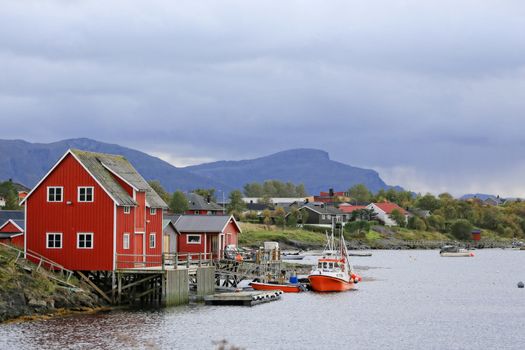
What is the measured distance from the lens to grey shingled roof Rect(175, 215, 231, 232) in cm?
7956

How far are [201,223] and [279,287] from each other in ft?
31.0

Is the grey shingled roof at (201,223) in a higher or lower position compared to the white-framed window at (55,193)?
lower

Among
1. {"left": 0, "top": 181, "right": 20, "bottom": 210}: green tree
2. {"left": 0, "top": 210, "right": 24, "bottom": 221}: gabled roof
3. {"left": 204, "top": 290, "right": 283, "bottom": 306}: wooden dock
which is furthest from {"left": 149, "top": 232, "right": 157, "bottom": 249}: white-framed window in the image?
{"left": 0, "top": 181, "right": 20, "bottom": 210}: green tree

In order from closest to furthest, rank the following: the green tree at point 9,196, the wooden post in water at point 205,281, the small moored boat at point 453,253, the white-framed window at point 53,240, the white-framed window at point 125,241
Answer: the white-framed window at point 53,240 < the white-framed window at point 125,241 < the wooden post in water at point 205,281 < the green tree at point 9,196 < the small moored boat at point 453,253

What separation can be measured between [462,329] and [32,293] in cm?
2744

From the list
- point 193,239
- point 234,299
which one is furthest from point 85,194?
point 193,239

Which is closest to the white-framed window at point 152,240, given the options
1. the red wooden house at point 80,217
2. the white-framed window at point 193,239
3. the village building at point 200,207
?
the red wooden house at point 80,217

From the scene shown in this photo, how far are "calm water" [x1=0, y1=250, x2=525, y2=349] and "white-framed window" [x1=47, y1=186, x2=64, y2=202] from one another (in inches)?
402

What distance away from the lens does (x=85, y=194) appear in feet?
203

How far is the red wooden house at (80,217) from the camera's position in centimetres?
6134

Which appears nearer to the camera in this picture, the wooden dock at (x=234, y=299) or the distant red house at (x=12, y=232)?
the wooden dock at (x=234, y=299)

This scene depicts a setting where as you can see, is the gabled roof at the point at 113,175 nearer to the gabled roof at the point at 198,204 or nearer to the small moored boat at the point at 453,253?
the gabled roof at the point at 198,204

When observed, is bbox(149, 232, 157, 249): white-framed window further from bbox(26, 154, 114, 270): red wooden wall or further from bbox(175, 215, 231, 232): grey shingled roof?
bbox(175, 215, 231, 232): grey shingled roof

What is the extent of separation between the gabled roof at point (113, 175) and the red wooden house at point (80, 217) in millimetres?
99
